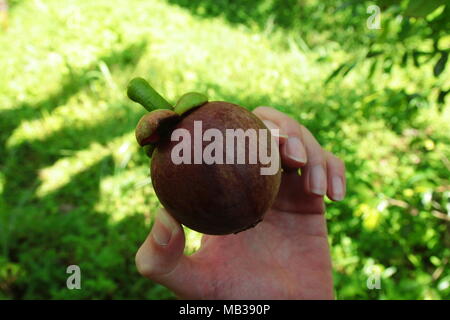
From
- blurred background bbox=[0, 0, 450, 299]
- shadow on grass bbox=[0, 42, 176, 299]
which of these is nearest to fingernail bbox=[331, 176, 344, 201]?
blurred background bbox=[0, 0, 450, 299]

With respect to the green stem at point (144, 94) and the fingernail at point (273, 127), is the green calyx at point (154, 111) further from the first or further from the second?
the fingernail at point (273, 127)

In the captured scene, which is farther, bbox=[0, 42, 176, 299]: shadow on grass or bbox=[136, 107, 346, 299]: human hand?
bbox=[0, 42, 176, 299]: shadow on grass

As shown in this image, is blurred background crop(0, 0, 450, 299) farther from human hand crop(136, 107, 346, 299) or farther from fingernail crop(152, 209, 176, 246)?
fingernail crop(152, 209, 176, 246)

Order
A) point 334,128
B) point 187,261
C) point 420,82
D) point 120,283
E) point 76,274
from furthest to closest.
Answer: point 420,82, point 334,128, point 120,283, point 76,274, point 187,261

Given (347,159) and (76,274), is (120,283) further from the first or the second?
(347,159)

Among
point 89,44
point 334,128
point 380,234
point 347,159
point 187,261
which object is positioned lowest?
point 187,261

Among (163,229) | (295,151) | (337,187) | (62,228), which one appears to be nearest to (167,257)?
(163,229)
